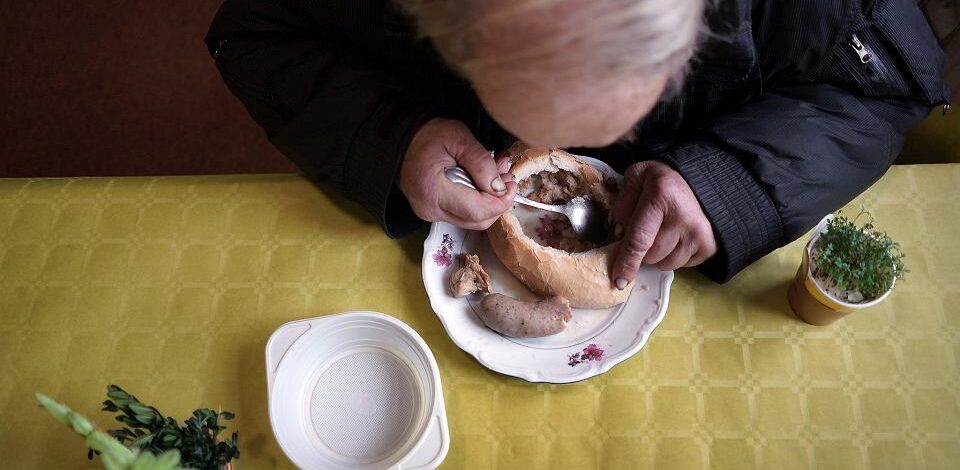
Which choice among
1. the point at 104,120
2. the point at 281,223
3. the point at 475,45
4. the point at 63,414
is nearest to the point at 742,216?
the point at 475,45

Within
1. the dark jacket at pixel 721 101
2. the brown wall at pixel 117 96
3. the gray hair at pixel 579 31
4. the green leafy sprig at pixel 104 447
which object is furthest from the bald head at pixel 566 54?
the brown wall at pixel 117 96

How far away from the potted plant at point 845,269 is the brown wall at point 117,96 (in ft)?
4.77

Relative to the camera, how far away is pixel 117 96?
195cm

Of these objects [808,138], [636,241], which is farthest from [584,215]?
[808,138]

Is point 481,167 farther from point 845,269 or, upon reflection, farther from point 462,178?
point 845,269

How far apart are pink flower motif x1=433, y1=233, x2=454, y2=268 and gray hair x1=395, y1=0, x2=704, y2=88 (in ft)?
1.16

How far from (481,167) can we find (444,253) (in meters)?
0.14

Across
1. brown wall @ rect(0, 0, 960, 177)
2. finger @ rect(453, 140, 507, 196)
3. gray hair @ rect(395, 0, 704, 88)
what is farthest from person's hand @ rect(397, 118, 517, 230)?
brown wall @ rect(0, 0, 960, 177)

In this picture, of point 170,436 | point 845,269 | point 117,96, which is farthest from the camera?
point 117,96

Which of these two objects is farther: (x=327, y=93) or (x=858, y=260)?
(x=327, y=93)

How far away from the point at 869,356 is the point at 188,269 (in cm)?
98

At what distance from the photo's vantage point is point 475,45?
1.94 feet

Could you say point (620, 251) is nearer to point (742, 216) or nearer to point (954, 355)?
point (742, 216)

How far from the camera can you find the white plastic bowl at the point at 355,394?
29.8 inches
